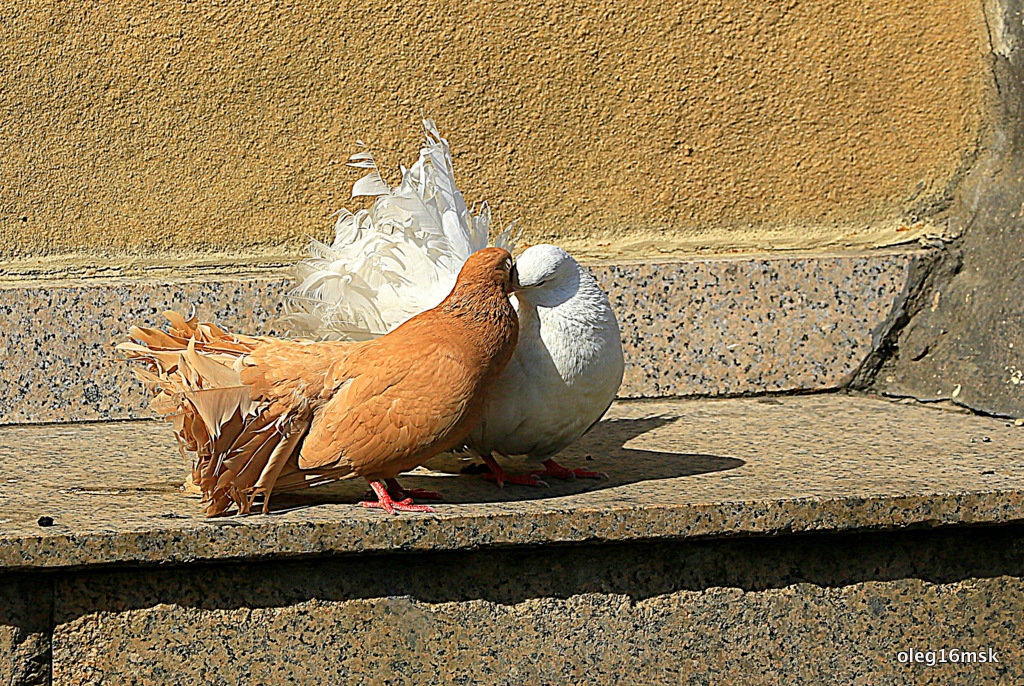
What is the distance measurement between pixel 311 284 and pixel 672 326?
2.65ft

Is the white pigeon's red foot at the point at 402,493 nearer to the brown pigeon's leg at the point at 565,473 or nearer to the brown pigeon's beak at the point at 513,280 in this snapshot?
the brown pigeon's leg at the point at 565,473

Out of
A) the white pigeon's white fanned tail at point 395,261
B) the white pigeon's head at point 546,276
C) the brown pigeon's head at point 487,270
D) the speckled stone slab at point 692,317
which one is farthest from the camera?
the speckled stone slab at point 692,317

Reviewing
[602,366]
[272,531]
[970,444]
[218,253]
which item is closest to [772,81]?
[970,444]

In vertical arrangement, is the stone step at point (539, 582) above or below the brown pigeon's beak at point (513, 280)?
below

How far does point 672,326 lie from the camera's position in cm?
237

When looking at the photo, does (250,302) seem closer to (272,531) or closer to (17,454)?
(17,454)

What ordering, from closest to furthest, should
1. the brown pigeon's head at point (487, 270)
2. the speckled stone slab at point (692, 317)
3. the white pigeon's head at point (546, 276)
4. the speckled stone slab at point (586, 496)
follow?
the speckled stone slab at point (586, 496) < the brown pigeon's head at point (487, 270) < the white pigeon's head at point (546, 276) < the speckled stone slab at point (692, 317)

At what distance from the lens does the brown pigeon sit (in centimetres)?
148

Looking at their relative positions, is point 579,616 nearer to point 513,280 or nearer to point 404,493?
point 404,493

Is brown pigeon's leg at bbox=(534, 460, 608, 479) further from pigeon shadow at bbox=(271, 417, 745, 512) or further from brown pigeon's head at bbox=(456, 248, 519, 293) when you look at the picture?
brown pigeon's head at bbox=(456, 248, 519, 293)

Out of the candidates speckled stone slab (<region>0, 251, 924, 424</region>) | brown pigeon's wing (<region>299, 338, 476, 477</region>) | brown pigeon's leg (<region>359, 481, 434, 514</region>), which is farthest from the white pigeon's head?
speckled stone slab (<region>0, 251, 924, 424</region>)

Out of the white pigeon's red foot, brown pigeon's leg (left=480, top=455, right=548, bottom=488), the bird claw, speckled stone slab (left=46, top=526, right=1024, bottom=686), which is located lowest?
speckled stone slab (left=46, top=526, right=1024, bottom=686)

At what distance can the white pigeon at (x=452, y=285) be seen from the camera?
165cm

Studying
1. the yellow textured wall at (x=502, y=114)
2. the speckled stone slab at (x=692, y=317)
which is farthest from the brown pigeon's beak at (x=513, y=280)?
the yellow textured wall at (x=502, y=114)
